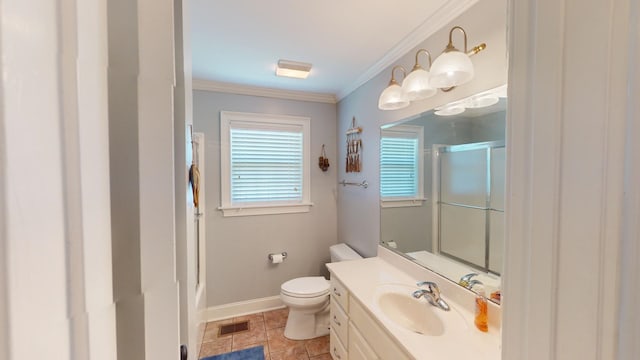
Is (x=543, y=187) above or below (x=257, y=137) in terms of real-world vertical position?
below

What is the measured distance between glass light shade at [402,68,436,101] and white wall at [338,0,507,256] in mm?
136

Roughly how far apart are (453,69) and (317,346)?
2.22 metres

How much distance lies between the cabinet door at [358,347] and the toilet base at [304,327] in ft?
2.53

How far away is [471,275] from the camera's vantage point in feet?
4.47

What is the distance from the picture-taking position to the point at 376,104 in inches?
86.2

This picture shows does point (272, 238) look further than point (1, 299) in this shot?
Yes

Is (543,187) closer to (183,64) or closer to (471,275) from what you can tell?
(183,64)

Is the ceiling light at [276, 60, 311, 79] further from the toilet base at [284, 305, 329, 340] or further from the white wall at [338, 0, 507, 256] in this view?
the toilet base at [284, 305, 329, 340]

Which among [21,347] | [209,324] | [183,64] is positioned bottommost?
[209,324]

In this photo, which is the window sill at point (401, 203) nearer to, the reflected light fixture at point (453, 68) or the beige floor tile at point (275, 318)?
the reflected light fixture at point (453, 68)

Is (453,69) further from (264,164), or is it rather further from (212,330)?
(212,330)

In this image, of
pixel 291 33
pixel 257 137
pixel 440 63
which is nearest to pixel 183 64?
pixel 440 63

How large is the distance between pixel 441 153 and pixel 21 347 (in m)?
1.76

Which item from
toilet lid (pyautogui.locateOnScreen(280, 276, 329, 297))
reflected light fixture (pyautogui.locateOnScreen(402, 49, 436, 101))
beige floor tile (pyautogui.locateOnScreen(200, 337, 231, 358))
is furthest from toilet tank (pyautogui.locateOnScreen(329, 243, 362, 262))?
reflected light fixture (pyautogui.locateOnScreen(402, 49, 436, 101))
